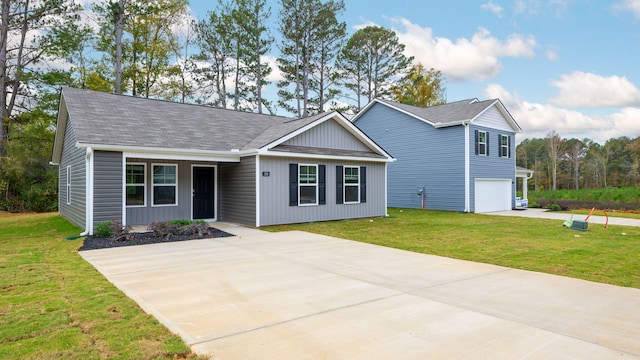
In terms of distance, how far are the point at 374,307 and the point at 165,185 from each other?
9.95 metres

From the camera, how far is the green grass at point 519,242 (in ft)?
21.0

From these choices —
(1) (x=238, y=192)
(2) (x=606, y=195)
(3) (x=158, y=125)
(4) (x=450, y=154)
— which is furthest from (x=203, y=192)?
(2) (x=606, y=195)

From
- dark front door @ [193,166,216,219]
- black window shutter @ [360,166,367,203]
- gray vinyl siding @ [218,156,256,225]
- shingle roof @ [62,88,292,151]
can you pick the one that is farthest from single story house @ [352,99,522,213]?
dark front door @ [193,166,216,219]

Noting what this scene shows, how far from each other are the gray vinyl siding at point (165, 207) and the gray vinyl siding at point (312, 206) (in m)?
2.88

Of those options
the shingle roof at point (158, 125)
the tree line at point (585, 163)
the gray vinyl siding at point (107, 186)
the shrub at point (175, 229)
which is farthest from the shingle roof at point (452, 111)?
the tree line at point (585, 163)

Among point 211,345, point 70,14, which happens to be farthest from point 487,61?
point 211,345

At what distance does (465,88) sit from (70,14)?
1191 inches

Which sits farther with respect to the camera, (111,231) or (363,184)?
(363,184)

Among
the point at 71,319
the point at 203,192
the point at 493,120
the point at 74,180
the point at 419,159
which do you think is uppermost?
the point at 493,120

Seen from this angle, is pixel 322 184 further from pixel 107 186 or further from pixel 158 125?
pixel 107 186

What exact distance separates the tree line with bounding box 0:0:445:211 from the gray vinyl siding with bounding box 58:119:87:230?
588 centimetres

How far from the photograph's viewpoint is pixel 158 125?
40.8 ft

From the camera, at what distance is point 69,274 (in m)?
5.74

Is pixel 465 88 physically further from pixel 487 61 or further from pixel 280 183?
pixel 280 183
